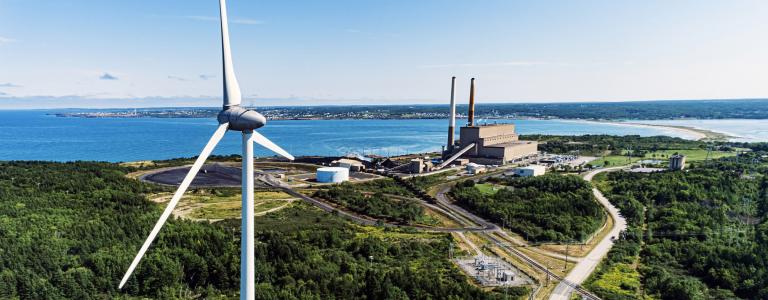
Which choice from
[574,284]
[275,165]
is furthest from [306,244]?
[275,165]

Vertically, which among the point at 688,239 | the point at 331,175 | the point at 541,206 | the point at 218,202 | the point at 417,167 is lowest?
the point at 218,202

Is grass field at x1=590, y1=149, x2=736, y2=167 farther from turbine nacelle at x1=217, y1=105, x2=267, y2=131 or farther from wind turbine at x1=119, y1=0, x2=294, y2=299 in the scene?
turbine nacelle at x1=217, y1=105, x2=267, y2=131

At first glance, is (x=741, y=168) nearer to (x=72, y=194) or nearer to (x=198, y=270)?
(x=198, y=270)

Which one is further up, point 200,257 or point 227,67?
point 227,67

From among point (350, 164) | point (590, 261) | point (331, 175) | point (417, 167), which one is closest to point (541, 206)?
point (590, 261)

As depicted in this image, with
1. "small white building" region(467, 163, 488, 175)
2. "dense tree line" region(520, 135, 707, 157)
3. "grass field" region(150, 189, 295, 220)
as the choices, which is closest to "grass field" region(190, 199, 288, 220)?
"grass field" region(150, 189, 295, 220)

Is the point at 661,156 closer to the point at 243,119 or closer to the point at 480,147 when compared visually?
the point at 480,147

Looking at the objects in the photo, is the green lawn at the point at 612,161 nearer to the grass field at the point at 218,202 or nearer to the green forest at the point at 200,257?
the green forest at the point at 200,257
